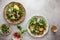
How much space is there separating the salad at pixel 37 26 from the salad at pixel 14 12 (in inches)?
7.4

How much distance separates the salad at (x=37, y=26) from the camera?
2.99 metres

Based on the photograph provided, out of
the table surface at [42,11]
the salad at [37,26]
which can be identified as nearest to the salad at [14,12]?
the table surface at [42,11]

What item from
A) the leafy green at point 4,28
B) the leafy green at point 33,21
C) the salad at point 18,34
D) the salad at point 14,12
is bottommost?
the salad at point 18,34

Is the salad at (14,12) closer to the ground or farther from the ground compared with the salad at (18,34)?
farther from the ground

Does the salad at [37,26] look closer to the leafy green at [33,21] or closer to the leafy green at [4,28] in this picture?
the leafy green at [33,21]

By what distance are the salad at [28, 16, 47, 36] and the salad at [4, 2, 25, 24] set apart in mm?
188

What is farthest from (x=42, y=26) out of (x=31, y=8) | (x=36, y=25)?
(x=31, y=8)

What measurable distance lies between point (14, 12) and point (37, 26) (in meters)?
0.45

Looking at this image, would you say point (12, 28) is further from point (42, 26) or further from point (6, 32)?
→ point (42, 26)

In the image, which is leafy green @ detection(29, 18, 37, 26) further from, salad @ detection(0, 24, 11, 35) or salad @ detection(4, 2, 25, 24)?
salad @ detection(0, 24, 11, 35)

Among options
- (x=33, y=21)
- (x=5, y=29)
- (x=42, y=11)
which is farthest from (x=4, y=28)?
(x=42, y=11)

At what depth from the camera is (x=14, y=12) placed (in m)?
2.99

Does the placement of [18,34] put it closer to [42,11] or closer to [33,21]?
[33,21]

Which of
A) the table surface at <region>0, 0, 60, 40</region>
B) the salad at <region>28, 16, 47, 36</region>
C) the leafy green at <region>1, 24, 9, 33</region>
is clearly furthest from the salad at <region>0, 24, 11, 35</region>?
the salad at <region>28, 16, 47, 36</region>
